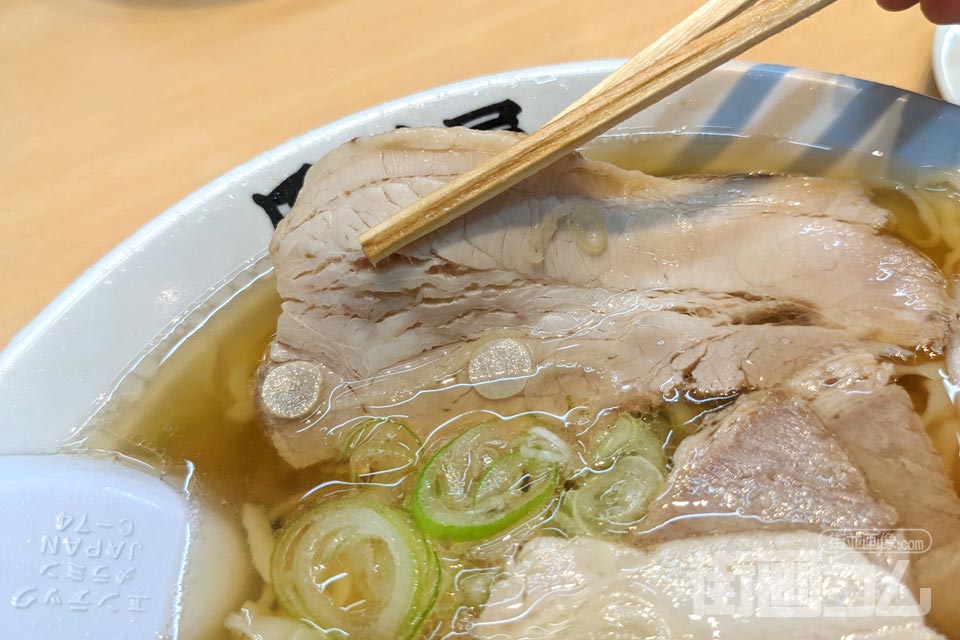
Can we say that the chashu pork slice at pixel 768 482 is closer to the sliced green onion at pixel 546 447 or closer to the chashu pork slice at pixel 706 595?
the chashu pork slice at pixel 706 595

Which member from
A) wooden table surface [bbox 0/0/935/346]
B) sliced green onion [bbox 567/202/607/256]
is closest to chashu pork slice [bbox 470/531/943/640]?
sliced green onion [bbox 567/202/607/256]

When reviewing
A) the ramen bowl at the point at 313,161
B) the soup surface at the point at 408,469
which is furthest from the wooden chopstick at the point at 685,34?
the soup surface at the point at 408,469

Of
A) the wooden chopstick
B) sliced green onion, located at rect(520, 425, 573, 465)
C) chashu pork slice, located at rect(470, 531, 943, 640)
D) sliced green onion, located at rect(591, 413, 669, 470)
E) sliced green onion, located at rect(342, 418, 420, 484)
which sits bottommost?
chashu pork slice, located at rect(470, 531, 943, 640)

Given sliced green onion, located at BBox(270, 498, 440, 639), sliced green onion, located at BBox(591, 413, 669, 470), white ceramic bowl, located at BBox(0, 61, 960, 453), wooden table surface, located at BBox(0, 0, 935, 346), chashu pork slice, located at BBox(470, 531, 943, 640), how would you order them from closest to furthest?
chashu pork slice, located at BBox(470, 531, 943, 640)
sliced green onion, located at BBox(270, 498, 440, 639)
sliced green onion, located at BBox(591, 413, 669, 470)
white ceramic bowl, located at BBox(0, 61, 960, 453)
wooden table surface, located at BBox(0, 0, 935, 346)

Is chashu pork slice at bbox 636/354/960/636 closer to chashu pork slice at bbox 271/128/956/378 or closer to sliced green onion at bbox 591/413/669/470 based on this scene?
sliced green onion at bbox 591/413/669/470

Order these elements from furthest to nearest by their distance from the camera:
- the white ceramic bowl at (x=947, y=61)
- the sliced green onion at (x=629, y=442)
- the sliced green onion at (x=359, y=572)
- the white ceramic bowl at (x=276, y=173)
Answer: the white ceramic bowl at (x=947, y=61) → the white ceramic bowl at (x=276, y=173) → the sliced green onion at (x=629, y=442) → the sliced green onion at (x=359, y=572)

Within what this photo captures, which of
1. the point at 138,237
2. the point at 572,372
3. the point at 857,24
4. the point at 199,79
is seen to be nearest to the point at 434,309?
the point at 572,372

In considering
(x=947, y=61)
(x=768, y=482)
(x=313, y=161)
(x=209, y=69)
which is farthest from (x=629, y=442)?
(x=209, y=69)
